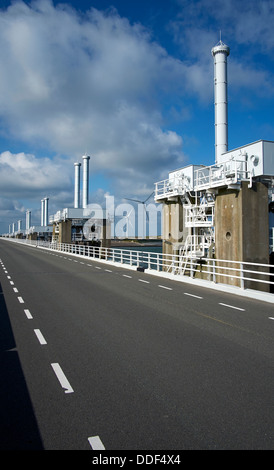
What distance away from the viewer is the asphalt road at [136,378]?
12.3 feet

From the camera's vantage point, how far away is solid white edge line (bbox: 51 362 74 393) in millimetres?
4934

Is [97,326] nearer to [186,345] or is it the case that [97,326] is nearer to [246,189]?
[186,345]

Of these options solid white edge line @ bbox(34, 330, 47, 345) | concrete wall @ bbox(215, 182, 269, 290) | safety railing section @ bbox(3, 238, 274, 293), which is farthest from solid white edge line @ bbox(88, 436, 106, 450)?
concrete wall @ bbox(215, 182, 269, 290)

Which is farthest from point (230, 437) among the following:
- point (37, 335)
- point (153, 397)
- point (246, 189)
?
point (246, 189)

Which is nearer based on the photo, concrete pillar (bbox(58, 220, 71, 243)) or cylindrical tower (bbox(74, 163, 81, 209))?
concrete pillar (bbox(58, 220, 71, 243))

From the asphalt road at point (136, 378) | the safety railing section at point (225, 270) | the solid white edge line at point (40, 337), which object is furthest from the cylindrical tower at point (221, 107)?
the solid white edge line at point (40, 337)

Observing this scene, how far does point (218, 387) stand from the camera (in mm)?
4957

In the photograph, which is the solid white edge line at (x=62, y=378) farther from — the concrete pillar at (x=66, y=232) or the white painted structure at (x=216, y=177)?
the concrete pillar at (x=66, y=232)

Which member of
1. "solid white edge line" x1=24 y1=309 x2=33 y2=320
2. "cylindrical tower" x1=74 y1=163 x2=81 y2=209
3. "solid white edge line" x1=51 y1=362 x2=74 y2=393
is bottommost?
"solid white edge line" x1=51 y1=362 x2=74 y2=393

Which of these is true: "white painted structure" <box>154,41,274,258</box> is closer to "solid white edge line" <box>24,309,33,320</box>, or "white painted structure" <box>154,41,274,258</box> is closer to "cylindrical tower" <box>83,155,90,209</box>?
"solid white edge line" <box>24,309,33,320</box>

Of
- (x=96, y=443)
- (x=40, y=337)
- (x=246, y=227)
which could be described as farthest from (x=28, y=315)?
(x=246, y=227)

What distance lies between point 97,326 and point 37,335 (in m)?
1.42

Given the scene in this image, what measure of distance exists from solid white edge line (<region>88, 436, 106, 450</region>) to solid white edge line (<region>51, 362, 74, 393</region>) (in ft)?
4.13

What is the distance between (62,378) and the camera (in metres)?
5.29
